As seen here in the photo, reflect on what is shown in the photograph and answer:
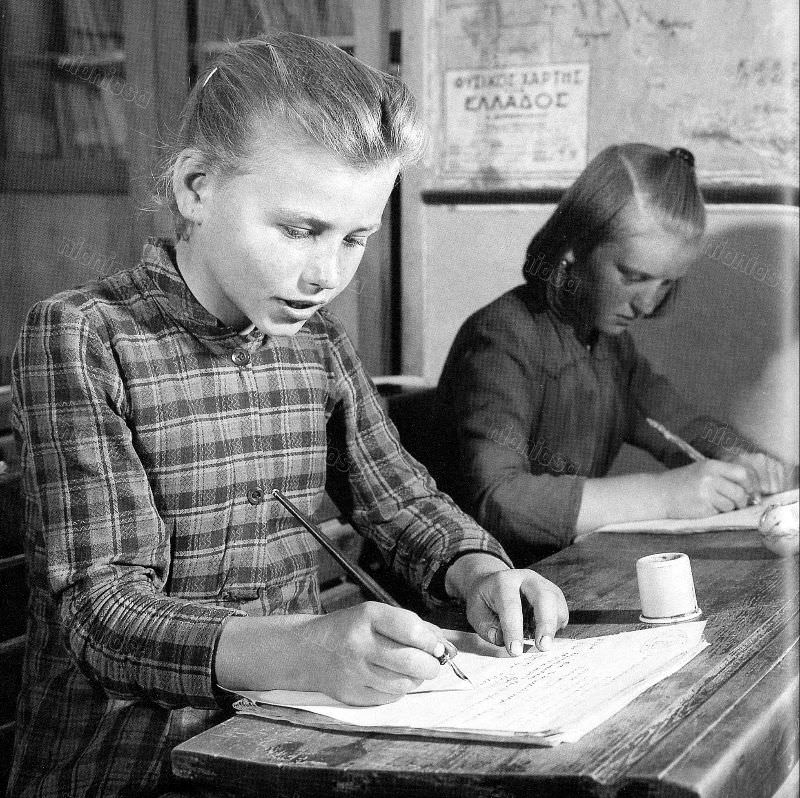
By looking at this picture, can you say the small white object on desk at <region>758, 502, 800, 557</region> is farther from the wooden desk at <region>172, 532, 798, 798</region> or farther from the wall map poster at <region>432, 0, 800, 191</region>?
the wall map poster at <region>432, 0, 800, 191</region>

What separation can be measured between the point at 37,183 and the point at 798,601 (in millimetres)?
855

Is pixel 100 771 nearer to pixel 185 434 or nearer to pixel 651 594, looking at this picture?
pixel 185 434

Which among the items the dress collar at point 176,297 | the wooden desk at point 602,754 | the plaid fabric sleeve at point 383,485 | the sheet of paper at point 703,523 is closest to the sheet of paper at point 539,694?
the wooden desk at point 602,754

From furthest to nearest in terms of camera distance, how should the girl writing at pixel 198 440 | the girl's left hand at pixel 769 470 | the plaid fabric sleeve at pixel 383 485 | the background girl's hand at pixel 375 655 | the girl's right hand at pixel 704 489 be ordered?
the girl's left hand at pixel 769 470
the girl's right hand at pixel 704 489
the plaid fabric sleeve at pixel 383 485
the girl writing at pixel 198 440
the background girl's hand at pixel 375 655

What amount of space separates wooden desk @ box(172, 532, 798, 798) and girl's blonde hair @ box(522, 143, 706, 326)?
741 mm

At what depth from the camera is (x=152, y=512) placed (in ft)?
3.10

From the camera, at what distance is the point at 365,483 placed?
1.20 meters

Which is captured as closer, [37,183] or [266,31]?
[37,183]

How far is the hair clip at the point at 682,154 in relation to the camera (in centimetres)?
153

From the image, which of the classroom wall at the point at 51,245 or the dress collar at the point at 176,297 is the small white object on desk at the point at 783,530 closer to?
the dress collar at the point at 176,297

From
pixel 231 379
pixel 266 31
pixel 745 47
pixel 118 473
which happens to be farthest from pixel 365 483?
pixel 745 47

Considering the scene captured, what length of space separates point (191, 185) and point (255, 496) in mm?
296

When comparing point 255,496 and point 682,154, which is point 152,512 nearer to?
point 255,496

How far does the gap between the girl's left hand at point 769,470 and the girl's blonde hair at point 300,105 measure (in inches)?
33.8
